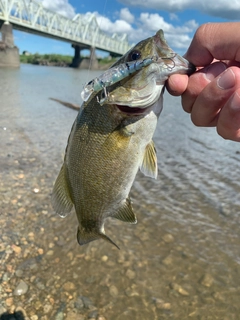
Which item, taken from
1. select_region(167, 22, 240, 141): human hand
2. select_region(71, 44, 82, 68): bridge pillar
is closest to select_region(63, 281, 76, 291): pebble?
select_region(167, 22, 240, 141): human hand

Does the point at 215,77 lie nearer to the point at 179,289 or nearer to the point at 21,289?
the point at 179,289

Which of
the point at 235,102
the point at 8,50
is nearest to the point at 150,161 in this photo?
the point at 235,102

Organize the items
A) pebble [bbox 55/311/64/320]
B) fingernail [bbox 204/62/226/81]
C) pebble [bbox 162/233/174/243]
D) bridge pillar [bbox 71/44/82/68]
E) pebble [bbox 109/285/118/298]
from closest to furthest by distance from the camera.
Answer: fingernail [bbox 204/62/226/81]
pebble [bbox 55/311/64/320]
pebble [bbox 109/285/118/298]
pebble [bbox 162/233/174/243]
bridge pillar [bbox 71/44/82/68]

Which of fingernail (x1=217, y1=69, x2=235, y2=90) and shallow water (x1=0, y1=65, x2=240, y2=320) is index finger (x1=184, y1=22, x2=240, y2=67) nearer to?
fingernail (x1=217, y1=69, x2=235, y2=90)

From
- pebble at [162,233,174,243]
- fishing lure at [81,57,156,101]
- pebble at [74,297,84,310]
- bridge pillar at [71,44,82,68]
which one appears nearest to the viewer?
fishing lure at [81,57,156,101]

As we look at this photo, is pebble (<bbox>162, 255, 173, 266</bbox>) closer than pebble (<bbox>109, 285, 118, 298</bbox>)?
No

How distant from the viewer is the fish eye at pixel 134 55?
1.93 metres

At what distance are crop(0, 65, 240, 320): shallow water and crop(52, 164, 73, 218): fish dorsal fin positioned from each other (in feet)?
4.90

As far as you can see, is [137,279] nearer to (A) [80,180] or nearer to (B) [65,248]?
(B) [65,248]

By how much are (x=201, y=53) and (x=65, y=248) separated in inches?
126

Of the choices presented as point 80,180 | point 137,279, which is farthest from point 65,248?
point 80,180

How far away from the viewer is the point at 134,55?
76.7 inches

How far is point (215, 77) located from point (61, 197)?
149cm

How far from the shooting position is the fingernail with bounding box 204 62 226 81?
2.10 meters
